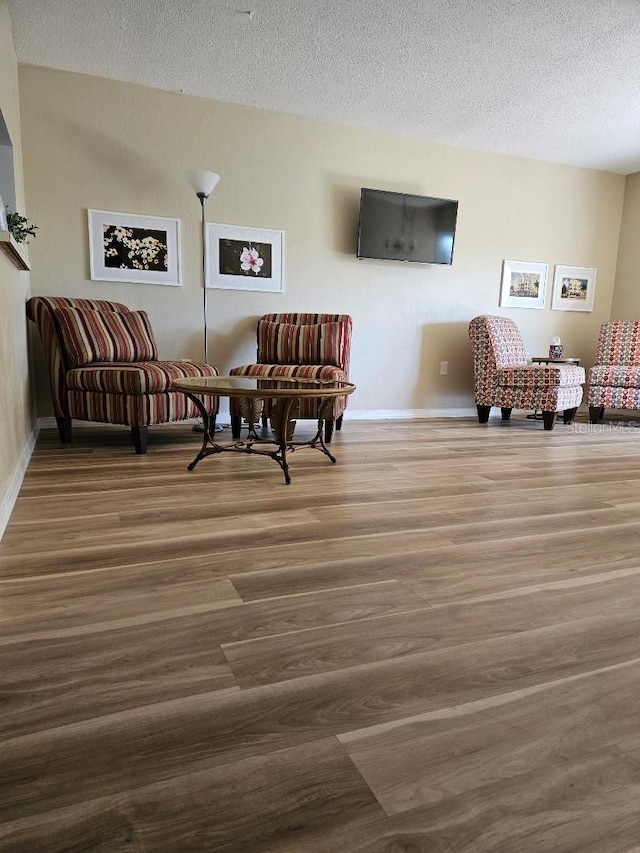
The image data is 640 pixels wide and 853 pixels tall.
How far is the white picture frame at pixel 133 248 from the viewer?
141 inches

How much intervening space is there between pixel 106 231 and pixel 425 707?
3.66m

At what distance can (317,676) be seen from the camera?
96 centimetres

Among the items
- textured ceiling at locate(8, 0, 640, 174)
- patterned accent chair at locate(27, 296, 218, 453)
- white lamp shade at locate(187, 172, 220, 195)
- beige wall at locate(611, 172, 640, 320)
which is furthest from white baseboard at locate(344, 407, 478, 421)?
textured ceiling at locate(8, 0, 640, 174)

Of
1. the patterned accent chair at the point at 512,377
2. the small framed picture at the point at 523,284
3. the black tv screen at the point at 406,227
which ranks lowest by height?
the patterned accent chair at the point at 512,377

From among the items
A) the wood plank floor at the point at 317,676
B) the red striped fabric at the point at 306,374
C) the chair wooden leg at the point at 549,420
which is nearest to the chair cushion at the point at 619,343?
the chair wooden leg at the point at 549,420

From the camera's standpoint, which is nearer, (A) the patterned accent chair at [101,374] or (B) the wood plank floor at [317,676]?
(B) the wood plank floor at [317,676]

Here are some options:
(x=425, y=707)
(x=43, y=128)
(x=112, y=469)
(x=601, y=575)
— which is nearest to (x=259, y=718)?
(x=425, y=707)

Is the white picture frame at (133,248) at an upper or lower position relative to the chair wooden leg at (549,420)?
upper

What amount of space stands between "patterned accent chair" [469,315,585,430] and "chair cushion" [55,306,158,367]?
2.64 meters

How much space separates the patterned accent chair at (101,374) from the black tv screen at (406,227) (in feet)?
6.40

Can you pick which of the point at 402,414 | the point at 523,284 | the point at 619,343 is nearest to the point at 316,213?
the point at 402,414

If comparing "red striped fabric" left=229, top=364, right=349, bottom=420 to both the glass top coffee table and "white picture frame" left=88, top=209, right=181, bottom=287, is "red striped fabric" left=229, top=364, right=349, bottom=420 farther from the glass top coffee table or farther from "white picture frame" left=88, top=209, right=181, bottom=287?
"white picture frame" left=88, top=209, right=181, bottom=287

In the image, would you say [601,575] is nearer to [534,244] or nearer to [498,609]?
[498,609]

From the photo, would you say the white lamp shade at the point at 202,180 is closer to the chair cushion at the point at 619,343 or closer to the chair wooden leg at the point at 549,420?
the chair wooden leg at the point at 549,420
